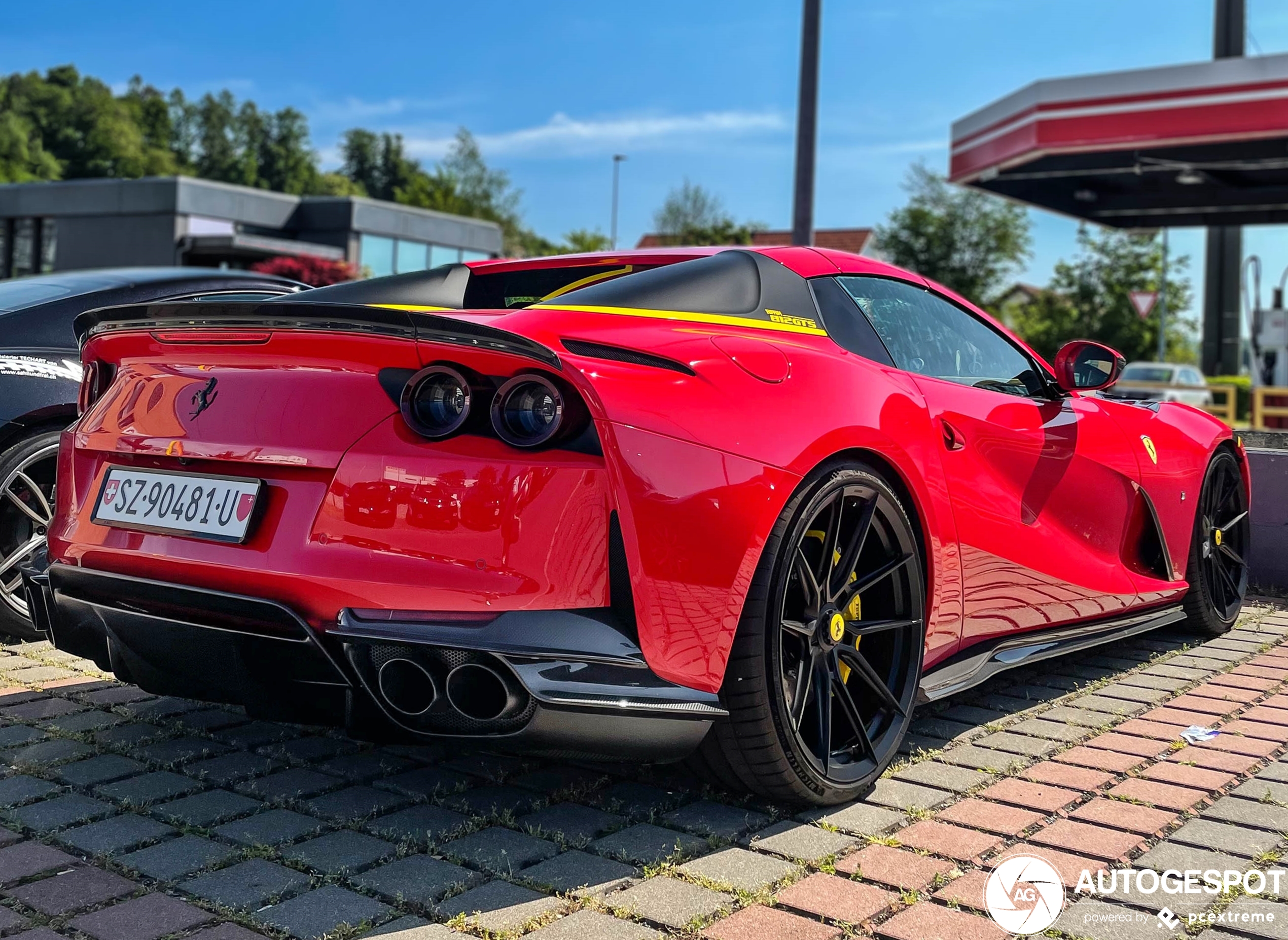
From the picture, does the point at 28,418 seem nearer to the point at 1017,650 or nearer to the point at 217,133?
the point at 1017,650

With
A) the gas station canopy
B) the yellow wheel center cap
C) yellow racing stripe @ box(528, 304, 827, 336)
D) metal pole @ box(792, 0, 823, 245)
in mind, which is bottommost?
the yellow wheel center cap

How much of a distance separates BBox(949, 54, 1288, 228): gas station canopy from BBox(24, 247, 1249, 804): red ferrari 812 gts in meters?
12.6

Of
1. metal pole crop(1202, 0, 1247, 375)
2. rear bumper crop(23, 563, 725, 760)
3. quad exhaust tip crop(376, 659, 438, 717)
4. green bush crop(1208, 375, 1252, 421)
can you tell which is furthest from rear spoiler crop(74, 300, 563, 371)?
green bush crop(1208, 375, 1252, 421)

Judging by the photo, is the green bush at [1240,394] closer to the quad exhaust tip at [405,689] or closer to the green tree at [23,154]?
the quad exhaust tip at [405,689]

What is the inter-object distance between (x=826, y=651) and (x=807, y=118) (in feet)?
26.0

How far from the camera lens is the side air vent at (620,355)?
104 inches

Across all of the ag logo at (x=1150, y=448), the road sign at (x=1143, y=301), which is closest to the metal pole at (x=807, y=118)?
the ag logo at (x=1150, y=448)

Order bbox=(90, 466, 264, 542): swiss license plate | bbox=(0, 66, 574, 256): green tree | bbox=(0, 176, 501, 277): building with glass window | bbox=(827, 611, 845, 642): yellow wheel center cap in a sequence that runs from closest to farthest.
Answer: bbox=(90, 466, 264, 542): swiss license plate, bbox=(827, 611, 845, 642): yellow wheel center cap, bbox=(0, 176, 501, 277): building with glass window, bbox=(0, 66, 574, 256): green tree

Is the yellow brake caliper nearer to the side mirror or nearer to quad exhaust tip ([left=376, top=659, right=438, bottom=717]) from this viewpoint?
quad exhaust tip ([left=376, top=659, right=438, bottom=717])

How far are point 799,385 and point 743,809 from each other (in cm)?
104

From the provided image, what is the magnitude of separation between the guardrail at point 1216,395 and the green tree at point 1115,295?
20488mm

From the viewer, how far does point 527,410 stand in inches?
102

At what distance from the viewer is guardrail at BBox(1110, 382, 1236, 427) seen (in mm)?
18703

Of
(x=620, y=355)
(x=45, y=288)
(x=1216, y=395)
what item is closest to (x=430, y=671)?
(x=620, y=355)
